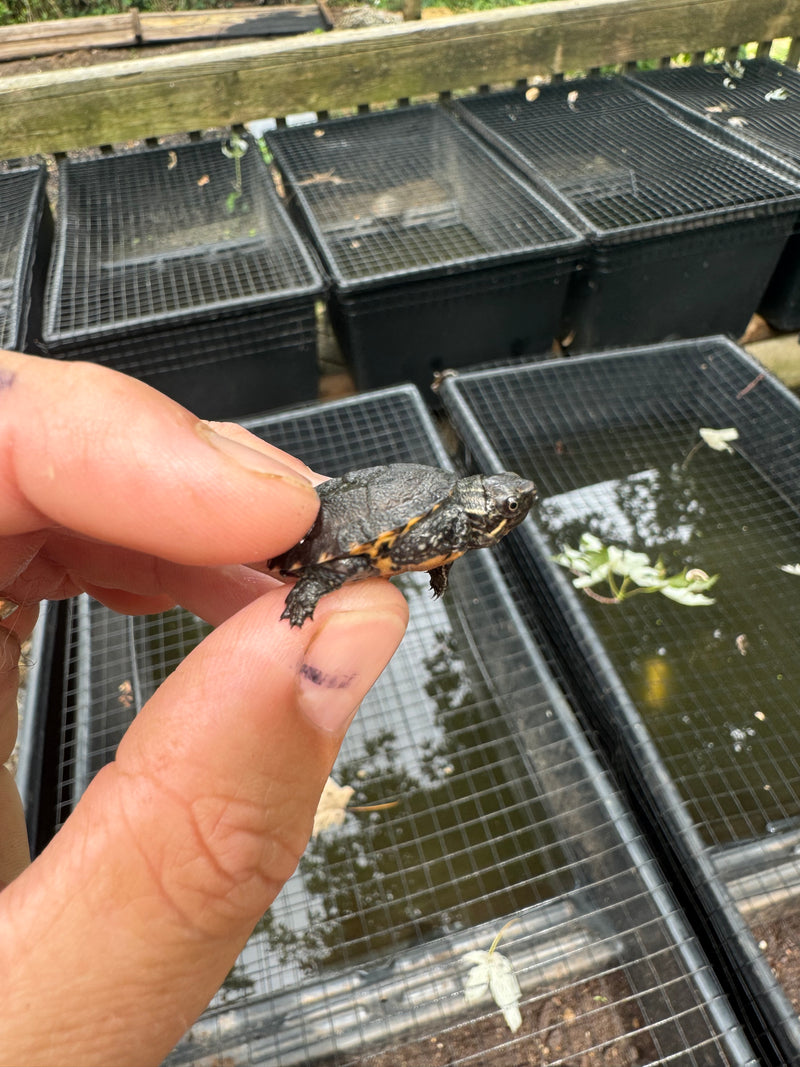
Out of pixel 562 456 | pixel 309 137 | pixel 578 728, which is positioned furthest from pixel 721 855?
pixel 309 137

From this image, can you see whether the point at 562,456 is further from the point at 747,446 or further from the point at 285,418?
the point at 285,418

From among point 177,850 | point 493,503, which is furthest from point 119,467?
point 493,503

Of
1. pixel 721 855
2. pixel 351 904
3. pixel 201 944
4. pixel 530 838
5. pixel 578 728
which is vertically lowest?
pixel 351 904

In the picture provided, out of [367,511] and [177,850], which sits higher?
[367,511]

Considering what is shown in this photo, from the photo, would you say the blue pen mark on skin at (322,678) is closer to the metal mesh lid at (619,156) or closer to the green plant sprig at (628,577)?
the green plant sprig at (628,577)

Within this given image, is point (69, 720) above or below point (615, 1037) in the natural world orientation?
below

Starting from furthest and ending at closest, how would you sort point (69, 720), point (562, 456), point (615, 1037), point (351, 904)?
1. point (562, 456)
2. point (69, 720)
3. point (351, 904)
4. point (615, 1037)

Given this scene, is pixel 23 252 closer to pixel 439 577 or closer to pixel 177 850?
pixel 439 577

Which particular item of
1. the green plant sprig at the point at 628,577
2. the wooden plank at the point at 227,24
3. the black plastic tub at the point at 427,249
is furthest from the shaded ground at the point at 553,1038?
the wooden plank at the point at 227,24
